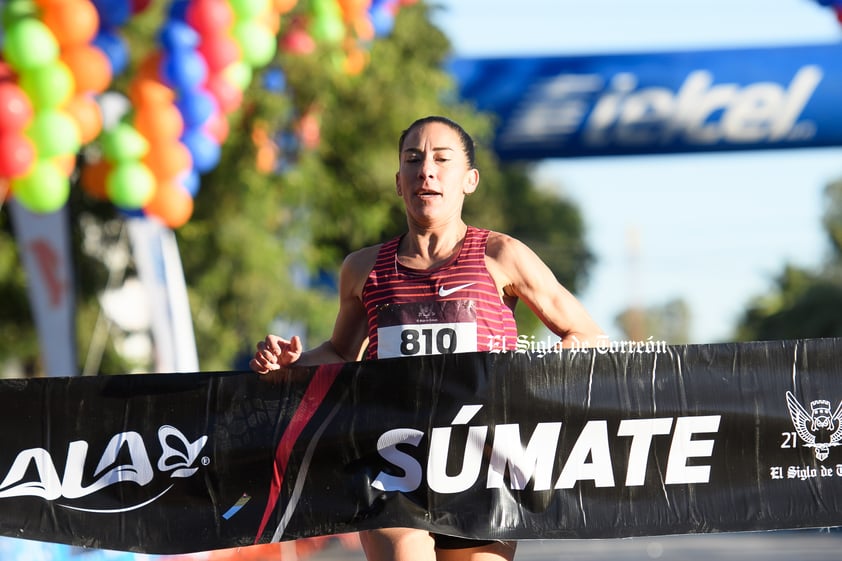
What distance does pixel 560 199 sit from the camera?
66.9m

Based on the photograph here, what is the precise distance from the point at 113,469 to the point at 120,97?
272 inches

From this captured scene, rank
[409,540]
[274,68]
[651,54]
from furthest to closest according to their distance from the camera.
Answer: [651,54] < [274,68] < [409,540]

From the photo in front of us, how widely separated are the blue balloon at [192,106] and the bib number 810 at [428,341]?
6003mm

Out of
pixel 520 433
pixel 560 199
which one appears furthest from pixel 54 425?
pixel 560 199

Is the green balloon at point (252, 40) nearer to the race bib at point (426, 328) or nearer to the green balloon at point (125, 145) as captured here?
the green balloon at point (125, 145)

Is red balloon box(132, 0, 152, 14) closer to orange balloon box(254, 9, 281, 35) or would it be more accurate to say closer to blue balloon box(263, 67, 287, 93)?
orange balloon box(254, 9, 281, 35)

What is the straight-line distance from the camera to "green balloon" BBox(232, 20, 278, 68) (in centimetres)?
1020

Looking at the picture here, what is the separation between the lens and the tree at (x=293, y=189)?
51.1ft

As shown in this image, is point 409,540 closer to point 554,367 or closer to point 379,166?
point 554,367

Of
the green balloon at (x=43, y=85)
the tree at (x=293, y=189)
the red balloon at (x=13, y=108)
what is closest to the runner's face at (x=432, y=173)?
the red balloon at (x=13, y=108)

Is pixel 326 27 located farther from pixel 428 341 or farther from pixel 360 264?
pixel 428 341

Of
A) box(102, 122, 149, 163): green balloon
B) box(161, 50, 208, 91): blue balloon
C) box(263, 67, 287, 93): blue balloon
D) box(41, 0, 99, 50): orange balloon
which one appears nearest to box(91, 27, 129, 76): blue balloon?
box(161, 50, 208, 91): blue balloon

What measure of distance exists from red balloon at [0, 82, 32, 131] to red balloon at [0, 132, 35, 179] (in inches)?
2.4

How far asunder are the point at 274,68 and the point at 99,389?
11003 mm
